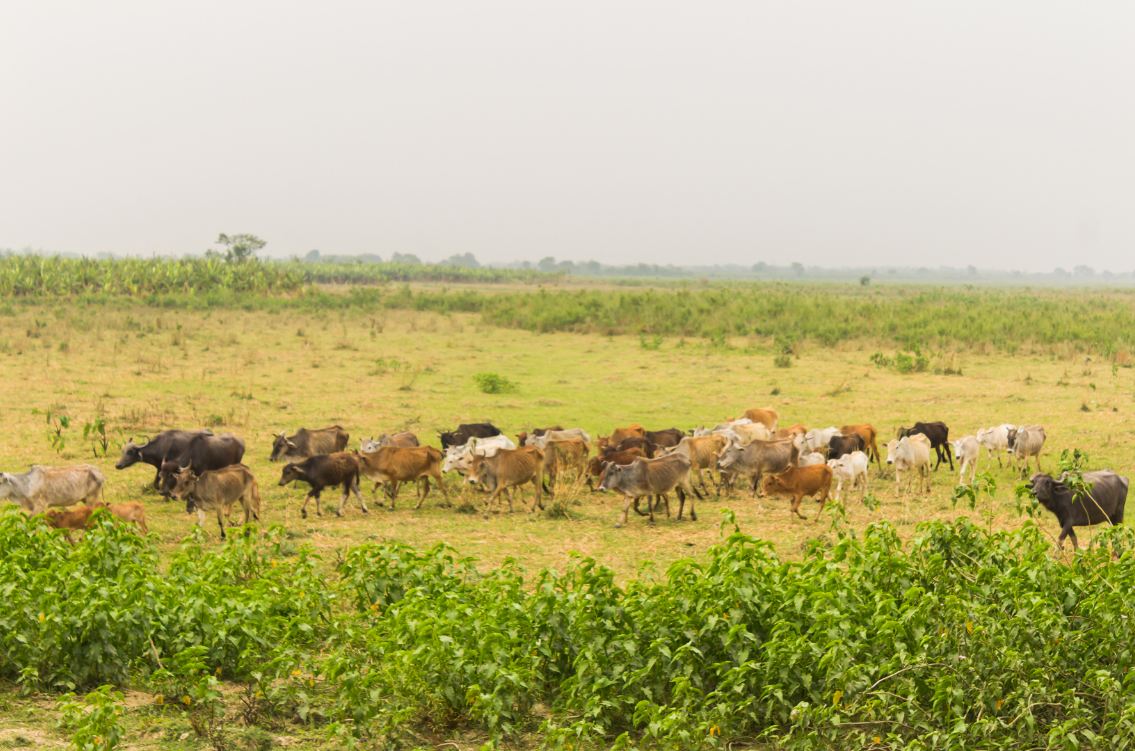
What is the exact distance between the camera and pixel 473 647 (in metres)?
6.95

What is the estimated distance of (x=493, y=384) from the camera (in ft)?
83.0

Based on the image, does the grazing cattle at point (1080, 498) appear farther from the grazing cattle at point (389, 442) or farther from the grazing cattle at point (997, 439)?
the grazing cattle at point (389, 442)

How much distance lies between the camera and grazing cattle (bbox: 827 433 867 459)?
656 inches

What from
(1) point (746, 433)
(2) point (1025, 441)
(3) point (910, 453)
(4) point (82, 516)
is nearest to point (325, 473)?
(4) point (82, 516)

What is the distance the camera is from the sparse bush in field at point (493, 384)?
82.8 ft

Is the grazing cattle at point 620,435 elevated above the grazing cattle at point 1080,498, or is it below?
below

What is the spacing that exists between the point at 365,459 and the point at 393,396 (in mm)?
9460

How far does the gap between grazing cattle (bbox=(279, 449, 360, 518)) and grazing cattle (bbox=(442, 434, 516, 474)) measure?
164 centimetres

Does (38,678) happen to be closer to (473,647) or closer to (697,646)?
(473,647)

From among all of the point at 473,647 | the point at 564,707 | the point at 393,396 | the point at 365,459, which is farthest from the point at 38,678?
the point at 393,396

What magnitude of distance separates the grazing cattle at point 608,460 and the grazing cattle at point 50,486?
24.2 feet

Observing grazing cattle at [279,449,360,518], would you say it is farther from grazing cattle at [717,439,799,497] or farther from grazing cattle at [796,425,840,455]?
grazing cattle at [796,425,840,455]

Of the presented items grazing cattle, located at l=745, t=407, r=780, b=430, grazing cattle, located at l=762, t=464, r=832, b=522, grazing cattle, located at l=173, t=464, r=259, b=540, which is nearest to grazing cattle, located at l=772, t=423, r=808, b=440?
grazing cattle, located at l=745, t=407, r=780, b=430

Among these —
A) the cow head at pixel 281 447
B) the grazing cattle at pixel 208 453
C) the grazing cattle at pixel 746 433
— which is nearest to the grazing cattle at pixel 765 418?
the grazing cattle at pixel 746 433
